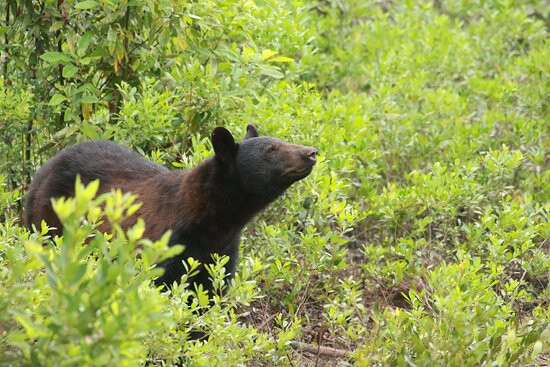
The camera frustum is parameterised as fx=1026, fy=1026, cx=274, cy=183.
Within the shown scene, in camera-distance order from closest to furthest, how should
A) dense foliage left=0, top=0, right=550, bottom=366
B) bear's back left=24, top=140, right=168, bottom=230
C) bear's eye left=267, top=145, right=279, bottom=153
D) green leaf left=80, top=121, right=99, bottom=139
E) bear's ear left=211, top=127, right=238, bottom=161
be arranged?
dense foliage left=0, top=0, right=550, bottom=366 < bear's ear left=211, top=127, right=238, bottom=161 < bear's eye left=267, top=145, right=279, bottom=153 < bear's back left=24, top=140, right=168, bottom=230 < green leaf left=80, top=121, right=99, bottom=139

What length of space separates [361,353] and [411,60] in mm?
5905

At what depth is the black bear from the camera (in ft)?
20.3

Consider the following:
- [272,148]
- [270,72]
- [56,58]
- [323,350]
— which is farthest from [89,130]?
[323,350]

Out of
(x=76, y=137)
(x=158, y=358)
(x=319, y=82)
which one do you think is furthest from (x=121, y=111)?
(x=319, y=82)

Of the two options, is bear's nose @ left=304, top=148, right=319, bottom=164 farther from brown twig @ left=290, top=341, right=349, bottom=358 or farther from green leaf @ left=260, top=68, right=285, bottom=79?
green leaf @ left=260, top=68, right=285, bottom=79

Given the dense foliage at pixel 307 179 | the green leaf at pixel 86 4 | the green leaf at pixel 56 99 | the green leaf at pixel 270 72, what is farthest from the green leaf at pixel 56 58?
the green leaf at pixel 270 72

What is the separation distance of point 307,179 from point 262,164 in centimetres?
73

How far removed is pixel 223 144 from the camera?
623cm

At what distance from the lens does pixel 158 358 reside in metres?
4.84

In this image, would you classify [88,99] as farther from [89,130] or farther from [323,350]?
[323,350]

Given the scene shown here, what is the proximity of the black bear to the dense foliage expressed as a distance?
0.27m

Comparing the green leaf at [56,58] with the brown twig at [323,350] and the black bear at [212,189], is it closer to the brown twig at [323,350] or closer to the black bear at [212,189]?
the black bear at [212,189]

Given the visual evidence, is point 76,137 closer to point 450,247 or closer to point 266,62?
point 266,62

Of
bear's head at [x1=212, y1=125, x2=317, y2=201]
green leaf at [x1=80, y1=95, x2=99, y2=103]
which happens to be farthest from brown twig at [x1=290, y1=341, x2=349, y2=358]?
green leaf at [x1=80, y1=95, x2=99, y2=103]
